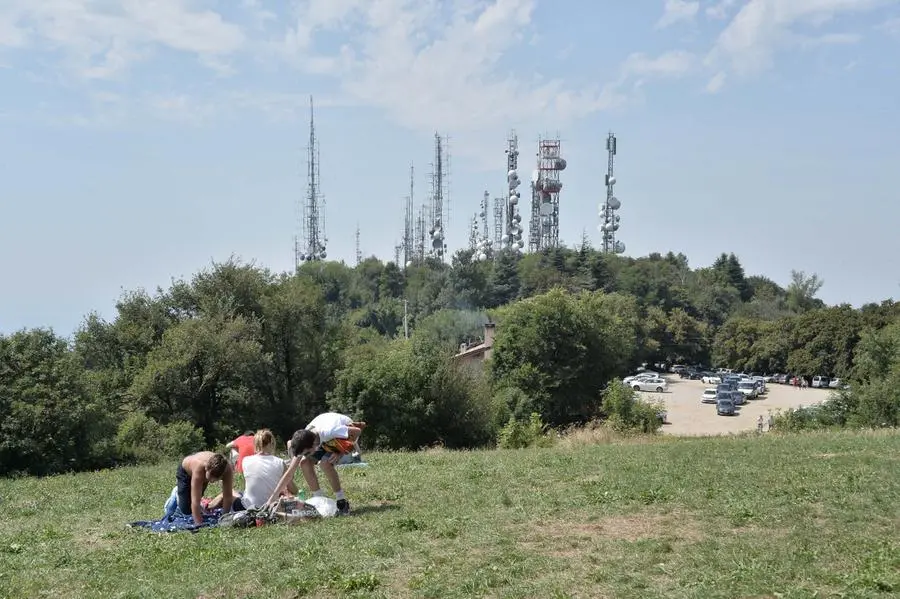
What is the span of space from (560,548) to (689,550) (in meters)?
1.26

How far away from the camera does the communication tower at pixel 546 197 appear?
139 meters

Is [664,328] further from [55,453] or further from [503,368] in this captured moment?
[55,453]

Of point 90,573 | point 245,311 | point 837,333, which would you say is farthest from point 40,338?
point 837,333

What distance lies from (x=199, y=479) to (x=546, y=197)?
137 meters

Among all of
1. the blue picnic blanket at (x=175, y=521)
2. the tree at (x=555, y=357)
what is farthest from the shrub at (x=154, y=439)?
the tree at (x=555, y=357)

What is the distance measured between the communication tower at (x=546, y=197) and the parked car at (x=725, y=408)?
251 feet

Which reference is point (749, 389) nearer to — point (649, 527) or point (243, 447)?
point (243, 447)

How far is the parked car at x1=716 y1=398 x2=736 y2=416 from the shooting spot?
6550 centimetres

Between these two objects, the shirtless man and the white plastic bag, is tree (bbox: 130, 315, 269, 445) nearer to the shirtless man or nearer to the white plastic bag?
the shirtless man

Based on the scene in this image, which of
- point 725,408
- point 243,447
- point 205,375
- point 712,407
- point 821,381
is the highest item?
point 205,375

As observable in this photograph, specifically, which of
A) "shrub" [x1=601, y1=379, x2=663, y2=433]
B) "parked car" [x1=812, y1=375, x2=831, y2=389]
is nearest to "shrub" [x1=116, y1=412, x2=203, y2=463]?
"shrub" [x1=601, y1=379, x2=663, y2=433]

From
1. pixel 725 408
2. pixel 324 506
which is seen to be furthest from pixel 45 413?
pixel 725 408

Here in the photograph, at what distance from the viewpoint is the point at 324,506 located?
35.8ft

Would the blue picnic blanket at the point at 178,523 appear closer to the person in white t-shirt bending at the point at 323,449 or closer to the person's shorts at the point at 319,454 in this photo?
the person in white t-shirt bending at the point at 323,449
